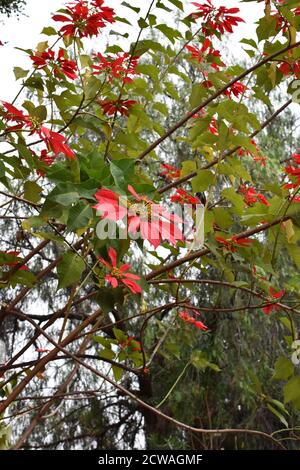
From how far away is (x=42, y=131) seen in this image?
30.4 inches

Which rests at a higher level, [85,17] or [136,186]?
[85,17]

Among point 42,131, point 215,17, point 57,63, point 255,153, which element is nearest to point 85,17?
point 57,63

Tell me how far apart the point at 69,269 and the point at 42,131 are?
0.56ft

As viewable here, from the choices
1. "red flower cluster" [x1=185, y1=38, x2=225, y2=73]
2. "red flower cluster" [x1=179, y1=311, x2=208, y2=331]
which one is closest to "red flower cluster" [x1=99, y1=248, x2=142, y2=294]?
"red flower cluster" [x1=185, y1=38, x2=225, y2=73]

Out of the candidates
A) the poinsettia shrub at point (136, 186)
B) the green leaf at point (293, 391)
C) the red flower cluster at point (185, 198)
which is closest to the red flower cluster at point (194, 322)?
the poinsettia shrub at point (136, 186)

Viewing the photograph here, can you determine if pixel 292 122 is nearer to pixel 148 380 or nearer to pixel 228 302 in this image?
pixel 228 302

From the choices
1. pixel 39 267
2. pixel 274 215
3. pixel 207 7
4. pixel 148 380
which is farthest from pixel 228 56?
pixel 274 215

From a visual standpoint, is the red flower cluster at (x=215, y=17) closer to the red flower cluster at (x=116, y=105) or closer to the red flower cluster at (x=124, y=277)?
the red flower cluster at (x=116, y=105)

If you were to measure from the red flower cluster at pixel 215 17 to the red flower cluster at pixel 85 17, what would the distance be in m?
0.20

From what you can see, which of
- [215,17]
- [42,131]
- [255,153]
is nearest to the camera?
[42,131]

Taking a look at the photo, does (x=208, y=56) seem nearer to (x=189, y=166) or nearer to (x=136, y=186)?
(x=189, y=166)

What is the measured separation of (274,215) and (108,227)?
387mm

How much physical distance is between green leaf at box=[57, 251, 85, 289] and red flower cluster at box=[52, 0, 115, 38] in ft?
1.73

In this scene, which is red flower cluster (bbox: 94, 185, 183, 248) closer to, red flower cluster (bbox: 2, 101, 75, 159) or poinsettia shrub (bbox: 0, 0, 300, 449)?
poinsettia shrub (bbox: 0, 0, 300, 449)
